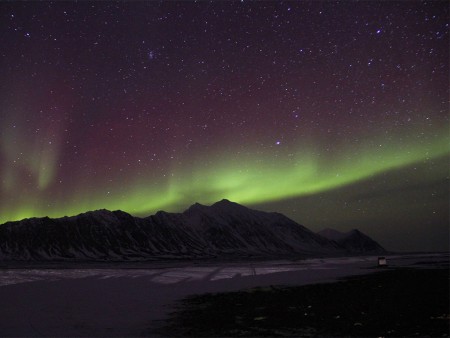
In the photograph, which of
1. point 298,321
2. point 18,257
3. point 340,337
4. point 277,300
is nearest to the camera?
point 340,337

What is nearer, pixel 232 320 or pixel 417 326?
pixel 417 326

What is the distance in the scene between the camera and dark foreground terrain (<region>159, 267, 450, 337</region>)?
1165 centimetres

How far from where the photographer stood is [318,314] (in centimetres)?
1434

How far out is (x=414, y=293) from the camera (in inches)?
752

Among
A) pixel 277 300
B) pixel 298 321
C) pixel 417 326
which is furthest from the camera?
pixel 277 300

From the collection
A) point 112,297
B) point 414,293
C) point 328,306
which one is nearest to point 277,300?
point 328,306

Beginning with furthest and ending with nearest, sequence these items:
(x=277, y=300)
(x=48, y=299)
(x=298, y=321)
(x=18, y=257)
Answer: (x=18, y=257) < (x=48, y=299) < (x=277, y=300) < (x=298, y=321)

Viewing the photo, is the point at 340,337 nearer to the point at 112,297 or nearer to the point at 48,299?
the point at 112,297

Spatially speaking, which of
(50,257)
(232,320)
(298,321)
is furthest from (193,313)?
(50,257)

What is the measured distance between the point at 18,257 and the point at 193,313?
212030 mm

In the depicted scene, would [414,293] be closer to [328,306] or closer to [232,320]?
[328,306]

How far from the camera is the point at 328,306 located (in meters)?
16.1

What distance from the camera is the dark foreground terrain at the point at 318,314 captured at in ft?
38.2

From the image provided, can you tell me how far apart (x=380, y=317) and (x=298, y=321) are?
9.74ft
